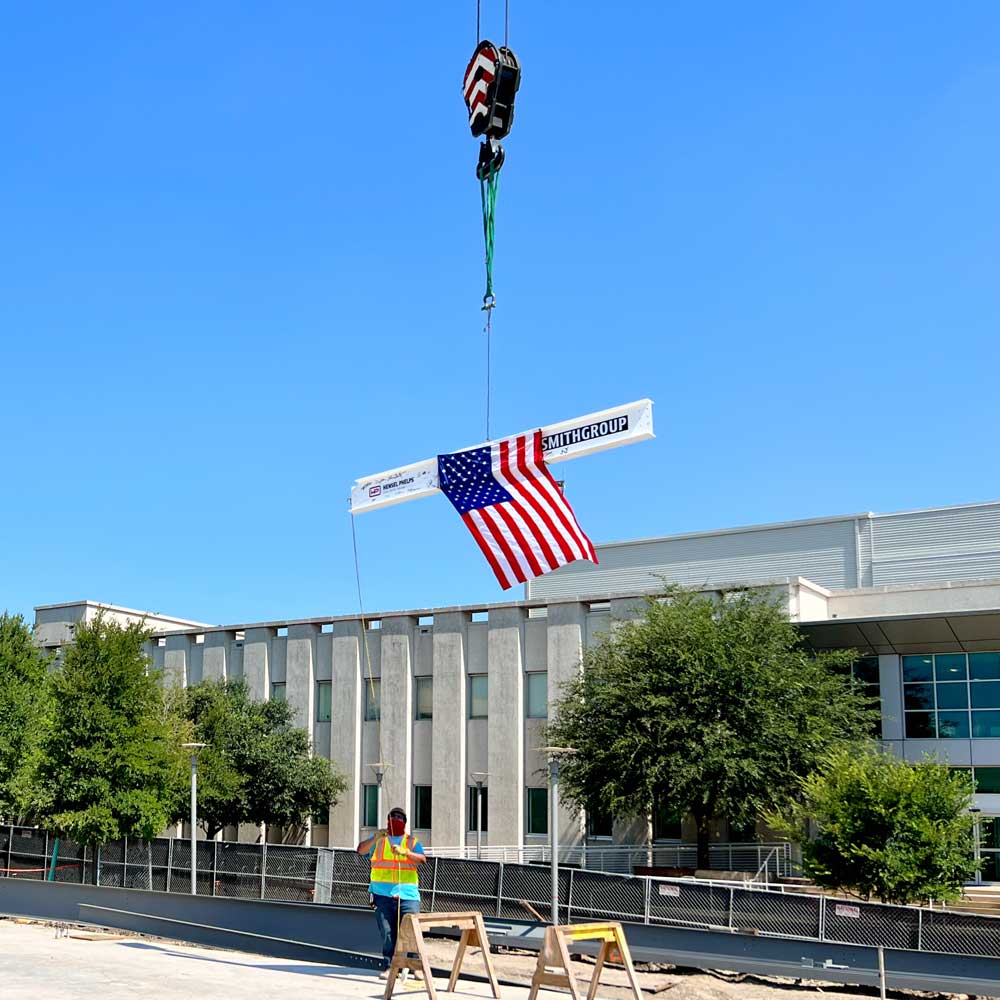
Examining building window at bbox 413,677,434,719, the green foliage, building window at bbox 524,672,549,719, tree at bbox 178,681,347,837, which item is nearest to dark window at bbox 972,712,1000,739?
the green foliage

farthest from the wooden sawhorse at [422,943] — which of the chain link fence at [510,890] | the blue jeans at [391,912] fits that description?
the chain link fence at [510,890]

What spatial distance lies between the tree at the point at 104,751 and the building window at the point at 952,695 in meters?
22.8

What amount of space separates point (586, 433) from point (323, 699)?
34034 millimetres

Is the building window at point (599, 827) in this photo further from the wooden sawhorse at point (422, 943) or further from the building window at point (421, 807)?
the wooden sawhorse at point (422, 943)

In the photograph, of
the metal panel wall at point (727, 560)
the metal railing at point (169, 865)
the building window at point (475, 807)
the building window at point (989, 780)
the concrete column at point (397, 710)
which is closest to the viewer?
the metal railing at point (169, 865)

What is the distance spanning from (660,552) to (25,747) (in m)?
33.2

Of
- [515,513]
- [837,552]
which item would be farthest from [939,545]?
[515,513]

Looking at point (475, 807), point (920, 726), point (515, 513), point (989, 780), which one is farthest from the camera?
point (475, 807)

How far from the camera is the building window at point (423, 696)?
47812 millimetres

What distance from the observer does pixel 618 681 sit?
126ft

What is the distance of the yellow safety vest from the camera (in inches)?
592

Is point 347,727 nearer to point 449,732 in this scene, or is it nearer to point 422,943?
point 449,732

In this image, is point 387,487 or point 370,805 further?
point 370,805

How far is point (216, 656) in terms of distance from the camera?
53625mm
